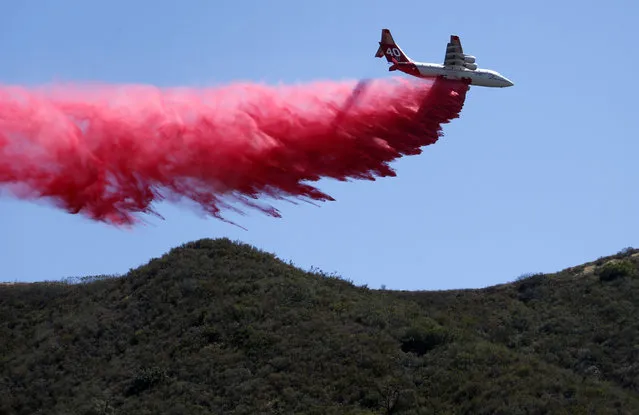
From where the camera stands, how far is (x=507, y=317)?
2783 inches

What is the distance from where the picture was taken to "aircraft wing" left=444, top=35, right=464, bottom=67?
68000 mm

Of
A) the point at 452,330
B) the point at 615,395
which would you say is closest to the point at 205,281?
the point at 452,330

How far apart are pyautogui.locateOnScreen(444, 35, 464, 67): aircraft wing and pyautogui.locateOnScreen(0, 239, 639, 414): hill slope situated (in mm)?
15074

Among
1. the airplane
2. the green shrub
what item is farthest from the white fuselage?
the green shrub

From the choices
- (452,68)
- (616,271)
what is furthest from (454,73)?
(616,271)

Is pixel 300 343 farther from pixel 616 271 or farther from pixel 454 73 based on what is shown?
pixel 616 271

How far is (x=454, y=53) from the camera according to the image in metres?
68.1

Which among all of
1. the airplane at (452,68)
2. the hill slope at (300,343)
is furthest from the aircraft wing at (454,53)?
the hill slope at (300,343)

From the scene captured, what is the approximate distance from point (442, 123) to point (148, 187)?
1699 centimetres

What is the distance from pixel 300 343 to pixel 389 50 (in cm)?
1896

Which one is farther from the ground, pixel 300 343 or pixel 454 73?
pixel 454 73

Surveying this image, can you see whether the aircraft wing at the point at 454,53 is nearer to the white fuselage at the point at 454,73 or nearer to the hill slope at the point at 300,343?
the white fuselage at the point at 454,73

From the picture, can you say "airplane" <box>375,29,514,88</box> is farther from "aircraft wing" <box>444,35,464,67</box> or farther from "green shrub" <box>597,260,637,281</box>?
"green shrub" <box>597,260,637,281</box>

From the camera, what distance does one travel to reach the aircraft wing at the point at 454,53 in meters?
68.0
